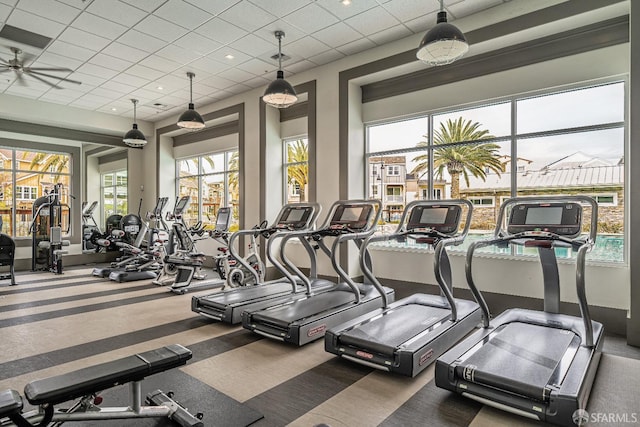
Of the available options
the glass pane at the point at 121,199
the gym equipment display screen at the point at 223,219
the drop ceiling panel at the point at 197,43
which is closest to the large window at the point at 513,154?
the gym equipment display screen at the point at 223,219

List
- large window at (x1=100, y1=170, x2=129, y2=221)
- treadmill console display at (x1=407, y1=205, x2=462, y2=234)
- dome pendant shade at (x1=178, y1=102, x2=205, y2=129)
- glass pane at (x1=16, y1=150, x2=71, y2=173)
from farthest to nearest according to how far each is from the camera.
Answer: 1. large window at (x1=100, y1=170, x2=129, y2=221)
2. glass pane at (x1=16, y1=150, x2=71, y2=173)
3. dome pendant shade at (x1=178, y1=102, x2=205, y2=129)
4. treadmill console display at (x1=407, y1=205, x2=462, y2=234)

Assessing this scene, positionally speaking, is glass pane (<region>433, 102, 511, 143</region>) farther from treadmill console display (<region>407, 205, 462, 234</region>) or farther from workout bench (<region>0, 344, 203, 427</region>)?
workout bench (<region>0, 344, 203, 427</region>)

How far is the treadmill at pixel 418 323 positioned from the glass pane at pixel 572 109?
195 centimetres

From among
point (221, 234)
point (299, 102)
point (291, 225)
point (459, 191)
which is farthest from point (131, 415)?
point (299, 102)

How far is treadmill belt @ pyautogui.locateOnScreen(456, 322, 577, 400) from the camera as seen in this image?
8.59 feet

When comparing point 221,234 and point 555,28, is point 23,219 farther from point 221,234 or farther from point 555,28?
point 555,28

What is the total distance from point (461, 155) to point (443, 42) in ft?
8.29

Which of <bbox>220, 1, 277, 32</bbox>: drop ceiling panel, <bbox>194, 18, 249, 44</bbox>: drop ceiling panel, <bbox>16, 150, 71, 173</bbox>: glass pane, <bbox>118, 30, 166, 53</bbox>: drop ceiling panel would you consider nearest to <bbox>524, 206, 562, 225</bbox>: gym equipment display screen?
<bbox>220, 1, 277, 32</bbox>: drop ceiling panel

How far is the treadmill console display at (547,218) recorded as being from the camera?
136 inches

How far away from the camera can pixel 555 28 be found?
15.5 ft

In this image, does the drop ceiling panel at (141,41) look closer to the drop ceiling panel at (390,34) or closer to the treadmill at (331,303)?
the drop ceiling panel at (390,34)

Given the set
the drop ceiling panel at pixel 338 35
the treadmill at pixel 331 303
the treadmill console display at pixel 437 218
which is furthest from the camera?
the drop ceiling panel at pixel 338 35

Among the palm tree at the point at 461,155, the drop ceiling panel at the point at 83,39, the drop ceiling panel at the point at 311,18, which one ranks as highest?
the drop ceiling panel at the point at 311,18

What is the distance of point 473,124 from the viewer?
573 centimetres
